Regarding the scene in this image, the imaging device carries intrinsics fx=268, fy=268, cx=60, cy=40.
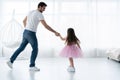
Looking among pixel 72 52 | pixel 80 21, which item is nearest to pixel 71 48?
pixel 72 52

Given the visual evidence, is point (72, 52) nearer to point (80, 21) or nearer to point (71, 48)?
point (71, 48)

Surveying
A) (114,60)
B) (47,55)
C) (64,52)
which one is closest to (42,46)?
(47,55)

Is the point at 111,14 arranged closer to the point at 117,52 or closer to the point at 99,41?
the point at 99,41

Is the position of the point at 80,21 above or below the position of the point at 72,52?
above

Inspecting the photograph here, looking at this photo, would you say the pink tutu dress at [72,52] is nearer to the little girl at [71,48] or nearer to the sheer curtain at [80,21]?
the little girl at [71,48]

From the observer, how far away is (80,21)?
779 centimetres

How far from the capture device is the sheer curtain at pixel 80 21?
304 inches

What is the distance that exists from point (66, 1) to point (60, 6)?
0.24 metres

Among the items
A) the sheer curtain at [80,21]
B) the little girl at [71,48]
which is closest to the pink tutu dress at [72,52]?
the little girl at [71,48]

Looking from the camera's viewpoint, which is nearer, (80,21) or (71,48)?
(71,48)

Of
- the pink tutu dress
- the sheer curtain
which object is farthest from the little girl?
the sheer curtain

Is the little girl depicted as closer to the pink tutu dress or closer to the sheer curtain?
the pink tutu dress

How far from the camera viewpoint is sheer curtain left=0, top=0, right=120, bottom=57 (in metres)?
7.72

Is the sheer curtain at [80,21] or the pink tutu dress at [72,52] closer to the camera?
the pink tutu dress at [72,52]
